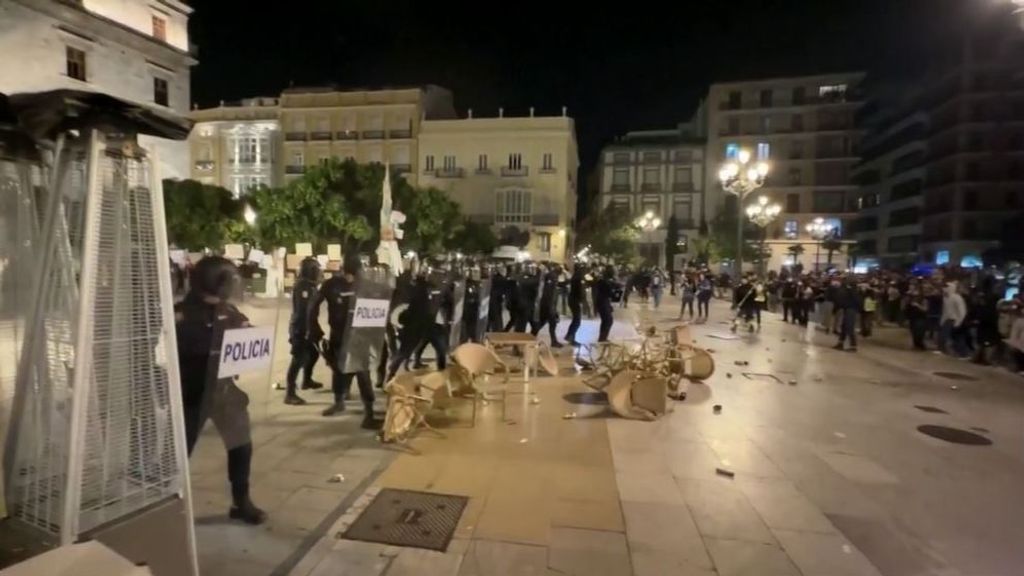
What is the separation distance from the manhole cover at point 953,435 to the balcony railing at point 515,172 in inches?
1582

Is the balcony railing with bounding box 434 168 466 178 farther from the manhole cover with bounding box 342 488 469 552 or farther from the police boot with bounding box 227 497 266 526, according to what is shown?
the police boot with bounding box 227 497 266 526

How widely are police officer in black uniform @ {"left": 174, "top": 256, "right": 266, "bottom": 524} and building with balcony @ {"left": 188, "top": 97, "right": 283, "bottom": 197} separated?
48.2 m

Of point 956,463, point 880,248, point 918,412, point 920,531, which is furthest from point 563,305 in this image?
point 880,248

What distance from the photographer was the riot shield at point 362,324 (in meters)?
6.00

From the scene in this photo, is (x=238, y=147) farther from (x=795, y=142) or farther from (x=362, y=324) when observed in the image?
(x=795, y=142)

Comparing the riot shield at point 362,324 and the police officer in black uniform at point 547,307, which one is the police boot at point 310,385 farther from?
the police officer in black uniform at point 547,307

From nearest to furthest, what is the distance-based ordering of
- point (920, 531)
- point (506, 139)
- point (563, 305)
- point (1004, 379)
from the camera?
point (920, 531), point (1004, 379), point (563, 305), point (506, 139)

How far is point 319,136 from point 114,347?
48116mm

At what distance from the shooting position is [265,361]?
3.74m

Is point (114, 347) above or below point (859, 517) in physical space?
above

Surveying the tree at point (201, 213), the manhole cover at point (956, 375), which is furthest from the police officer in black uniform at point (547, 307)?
the tree at point (201, 213)

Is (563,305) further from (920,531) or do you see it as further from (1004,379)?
(920,531)

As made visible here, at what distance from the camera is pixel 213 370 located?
3.50 metres

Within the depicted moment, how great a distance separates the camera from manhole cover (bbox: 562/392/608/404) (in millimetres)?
7413
